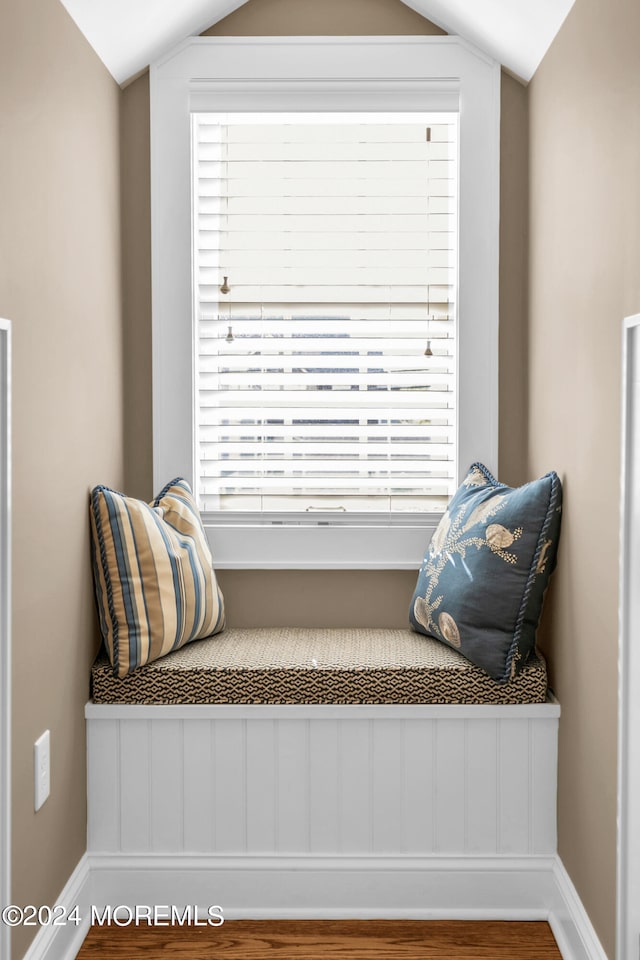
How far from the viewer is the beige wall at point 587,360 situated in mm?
1619

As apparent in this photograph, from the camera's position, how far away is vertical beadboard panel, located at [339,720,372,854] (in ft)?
6.82

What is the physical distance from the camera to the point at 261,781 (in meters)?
2.09

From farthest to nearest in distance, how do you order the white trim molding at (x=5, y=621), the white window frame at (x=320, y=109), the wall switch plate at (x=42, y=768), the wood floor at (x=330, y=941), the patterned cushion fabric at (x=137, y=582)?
the white window frame at (x=320, y=109) < the patterned cushion fabric at (x=137, y=582) < the wood floor at (x=330, y=941) < the wall switch plate at (x=42, y=768) < the white trim molding at (x=5, y=621)

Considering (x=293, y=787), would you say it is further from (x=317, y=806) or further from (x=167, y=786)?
(x=167, y=786)

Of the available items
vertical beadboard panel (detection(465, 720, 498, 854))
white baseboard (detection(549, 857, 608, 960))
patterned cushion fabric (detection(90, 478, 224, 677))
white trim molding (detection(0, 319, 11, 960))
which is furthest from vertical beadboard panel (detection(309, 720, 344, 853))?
→ white trim molding (detection(0, 319, 11, 960))

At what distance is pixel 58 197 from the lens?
6.05 feet

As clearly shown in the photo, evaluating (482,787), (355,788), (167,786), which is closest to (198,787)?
(167,786)

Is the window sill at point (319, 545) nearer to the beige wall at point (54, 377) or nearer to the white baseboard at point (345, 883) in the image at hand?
the beige wall at point (54, 377)

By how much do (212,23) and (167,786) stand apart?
2.13 metres

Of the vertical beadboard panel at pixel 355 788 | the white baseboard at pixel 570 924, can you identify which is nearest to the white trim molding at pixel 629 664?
the white baseboard at pixel 570 924

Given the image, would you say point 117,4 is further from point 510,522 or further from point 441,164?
point 510,522

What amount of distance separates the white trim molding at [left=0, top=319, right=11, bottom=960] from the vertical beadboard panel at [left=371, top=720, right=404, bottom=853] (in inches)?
35.6

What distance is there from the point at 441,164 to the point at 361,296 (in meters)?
0.45

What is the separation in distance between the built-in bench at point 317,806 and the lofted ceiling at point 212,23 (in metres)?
1.61
